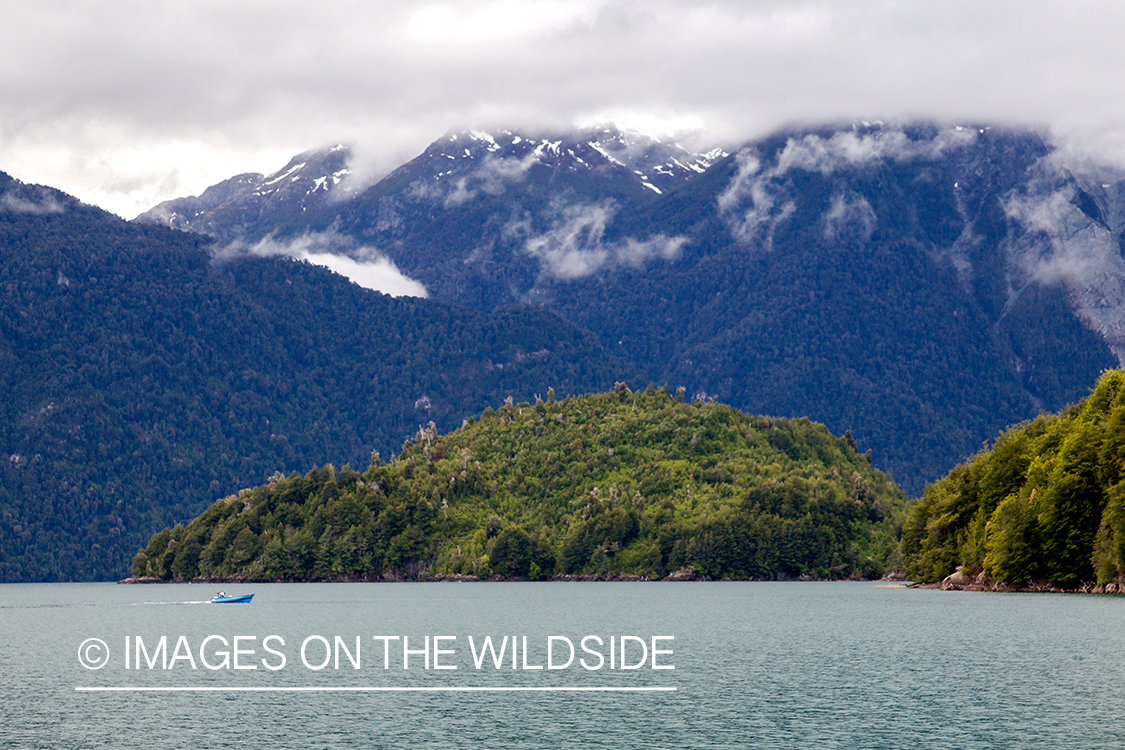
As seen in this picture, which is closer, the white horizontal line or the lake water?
the lake water

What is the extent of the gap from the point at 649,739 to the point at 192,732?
2817 centimetres

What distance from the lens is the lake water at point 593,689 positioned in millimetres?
88750

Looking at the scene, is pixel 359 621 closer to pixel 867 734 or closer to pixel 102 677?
pixel 102 677

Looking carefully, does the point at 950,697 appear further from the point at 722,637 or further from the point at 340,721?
the point at 722,637

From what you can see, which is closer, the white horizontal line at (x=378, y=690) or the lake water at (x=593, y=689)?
the lake water at (x=593, y=689)

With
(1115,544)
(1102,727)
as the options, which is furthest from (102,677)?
(1115,544)

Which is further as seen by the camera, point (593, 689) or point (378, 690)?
point (378, 690)

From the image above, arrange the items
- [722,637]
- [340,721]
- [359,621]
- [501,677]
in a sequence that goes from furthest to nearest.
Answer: [359,621], [722,637], [501,677], [340,721]

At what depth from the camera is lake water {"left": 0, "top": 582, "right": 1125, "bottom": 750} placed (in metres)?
88.8

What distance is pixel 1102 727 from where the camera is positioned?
3514 inches

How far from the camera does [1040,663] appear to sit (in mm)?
121688

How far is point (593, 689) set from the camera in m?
108

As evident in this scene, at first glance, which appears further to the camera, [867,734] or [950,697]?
[950,697]

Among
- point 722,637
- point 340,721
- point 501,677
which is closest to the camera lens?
point 340,721
